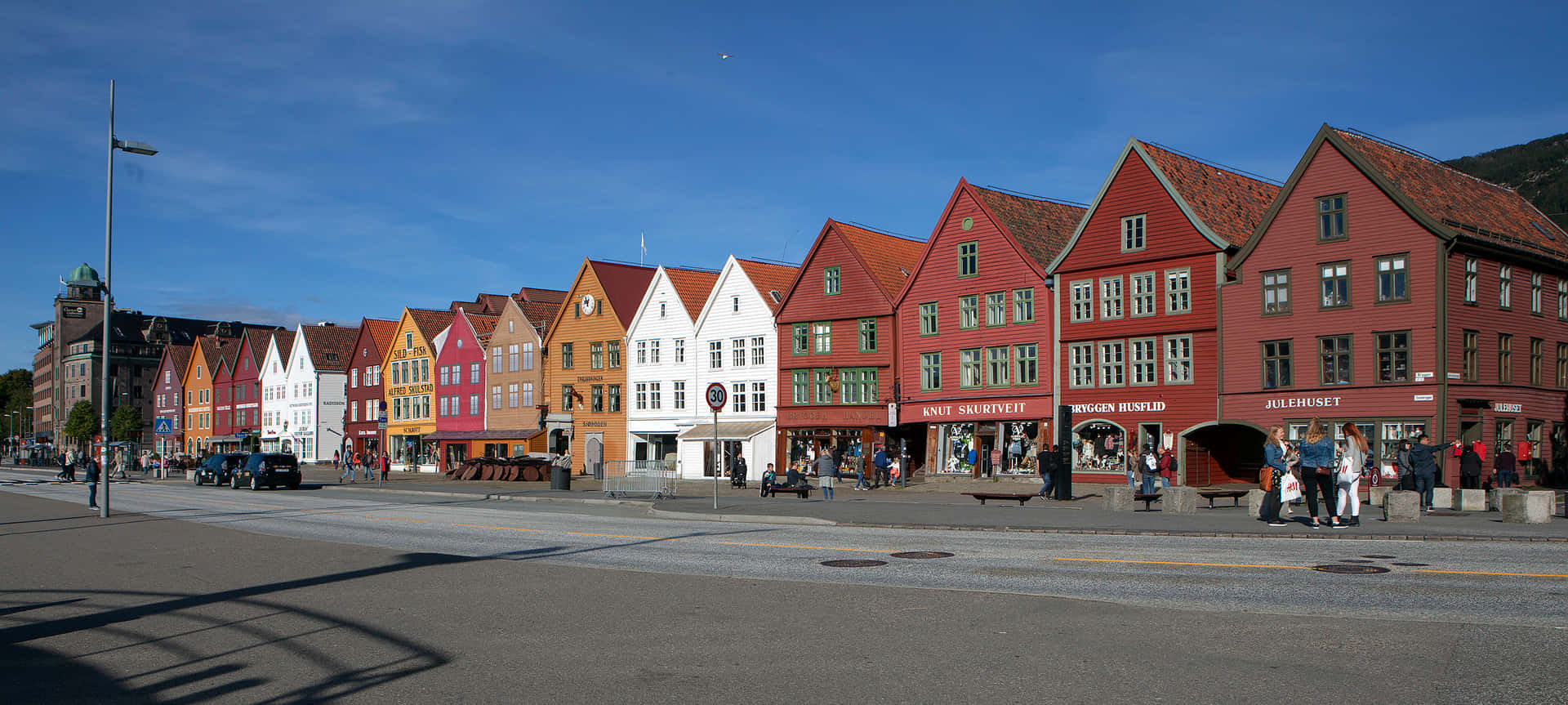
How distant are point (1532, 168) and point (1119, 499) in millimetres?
180089

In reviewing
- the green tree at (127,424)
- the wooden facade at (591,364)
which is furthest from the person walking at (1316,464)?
the green tree at (127,424)

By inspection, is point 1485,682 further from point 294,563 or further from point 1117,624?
point 294,563

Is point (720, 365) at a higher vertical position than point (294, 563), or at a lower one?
higher

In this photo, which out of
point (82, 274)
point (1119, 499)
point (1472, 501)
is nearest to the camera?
point (1472, 501)

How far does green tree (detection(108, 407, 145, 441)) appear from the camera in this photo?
126 m

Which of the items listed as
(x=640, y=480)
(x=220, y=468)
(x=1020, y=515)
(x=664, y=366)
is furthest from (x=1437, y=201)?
(x=220, y=468)

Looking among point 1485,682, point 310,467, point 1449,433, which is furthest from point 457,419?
point 1485,682

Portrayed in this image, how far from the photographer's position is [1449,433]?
35500 millimetres

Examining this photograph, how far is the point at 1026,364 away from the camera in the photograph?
154ft

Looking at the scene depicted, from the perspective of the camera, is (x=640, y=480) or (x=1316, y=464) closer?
(x=1316, y=464)

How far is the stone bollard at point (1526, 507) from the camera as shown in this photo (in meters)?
20.2

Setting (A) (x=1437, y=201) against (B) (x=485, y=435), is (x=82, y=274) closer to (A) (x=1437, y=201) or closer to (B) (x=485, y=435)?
(B) (x=485, y=435)

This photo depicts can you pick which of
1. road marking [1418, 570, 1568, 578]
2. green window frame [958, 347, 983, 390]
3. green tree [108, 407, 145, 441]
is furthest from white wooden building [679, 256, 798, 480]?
green tree [108, 407, 145, 441]

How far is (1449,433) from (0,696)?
120 ft
